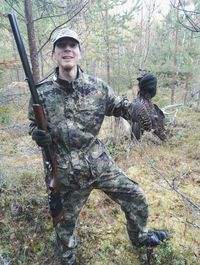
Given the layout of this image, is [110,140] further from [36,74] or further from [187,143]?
[36,74]

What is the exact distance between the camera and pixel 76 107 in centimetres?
312

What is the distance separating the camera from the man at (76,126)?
299 centimetres

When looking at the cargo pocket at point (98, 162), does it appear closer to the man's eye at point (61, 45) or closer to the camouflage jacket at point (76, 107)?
the camouflage jacket at point (76, 107)

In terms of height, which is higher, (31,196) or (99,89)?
(99,89)

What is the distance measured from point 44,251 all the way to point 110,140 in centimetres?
374

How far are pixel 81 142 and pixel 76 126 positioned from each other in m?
0.19

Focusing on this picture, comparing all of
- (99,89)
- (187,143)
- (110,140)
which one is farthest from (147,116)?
(187,143)

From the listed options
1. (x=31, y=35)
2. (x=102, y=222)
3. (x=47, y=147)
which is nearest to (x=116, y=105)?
(x=47, y=147)

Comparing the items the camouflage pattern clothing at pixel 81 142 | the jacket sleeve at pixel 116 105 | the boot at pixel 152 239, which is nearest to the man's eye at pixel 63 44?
the camouflage pattern clothing at pixel 81 142

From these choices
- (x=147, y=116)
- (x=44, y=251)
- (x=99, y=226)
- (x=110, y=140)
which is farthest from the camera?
(x=110, y=140)

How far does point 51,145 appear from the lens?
309 cm

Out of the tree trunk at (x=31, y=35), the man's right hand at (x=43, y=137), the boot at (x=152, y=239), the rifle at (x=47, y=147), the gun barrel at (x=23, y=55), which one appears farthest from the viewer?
the tree trunk at (x=31, y=35)

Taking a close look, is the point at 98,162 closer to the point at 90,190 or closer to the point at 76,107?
the point at 90,190

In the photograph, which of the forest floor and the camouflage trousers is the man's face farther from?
the forest floor
